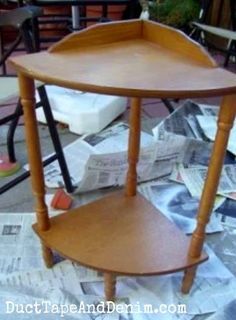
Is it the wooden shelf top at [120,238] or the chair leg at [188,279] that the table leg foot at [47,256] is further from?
the chair leg at [188,279]

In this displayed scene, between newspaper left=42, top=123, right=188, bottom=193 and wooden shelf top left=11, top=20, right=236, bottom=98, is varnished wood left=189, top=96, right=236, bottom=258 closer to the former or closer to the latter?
wooden shelf top left=11, top=20, right=236, bottom=98

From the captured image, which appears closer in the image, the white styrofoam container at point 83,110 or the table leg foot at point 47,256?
the table leg foot at point 47,256

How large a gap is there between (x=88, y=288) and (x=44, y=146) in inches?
27.8

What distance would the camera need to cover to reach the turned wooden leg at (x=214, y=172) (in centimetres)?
68

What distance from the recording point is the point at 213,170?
2.47 feet

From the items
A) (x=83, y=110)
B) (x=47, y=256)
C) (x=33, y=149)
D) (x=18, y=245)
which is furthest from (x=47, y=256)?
(x=83, y=110)

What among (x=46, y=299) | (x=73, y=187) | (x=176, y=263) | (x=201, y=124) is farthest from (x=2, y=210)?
(x=201, y=124)

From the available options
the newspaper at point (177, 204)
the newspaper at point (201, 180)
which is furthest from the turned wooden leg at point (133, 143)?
the newspaper at point (201, 180)

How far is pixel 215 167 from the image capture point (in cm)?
75

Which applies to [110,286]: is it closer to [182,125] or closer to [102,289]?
[102,289]

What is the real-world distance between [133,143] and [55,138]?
0.84 feet

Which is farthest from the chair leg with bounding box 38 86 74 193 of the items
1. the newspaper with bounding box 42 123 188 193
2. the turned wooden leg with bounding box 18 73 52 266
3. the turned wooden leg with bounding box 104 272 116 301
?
the turned wooden leg with bounding box 104 272 116 301

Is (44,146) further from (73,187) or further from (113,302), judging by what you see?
(113,302)

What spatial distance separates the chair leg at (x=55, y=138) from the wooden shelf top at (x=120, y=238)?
7.9 inches
